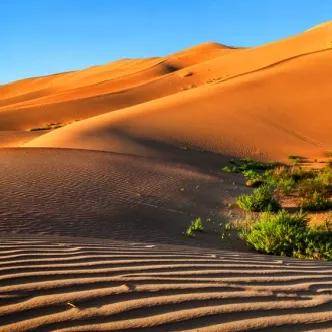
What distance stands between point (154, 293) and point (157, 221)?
5636mm

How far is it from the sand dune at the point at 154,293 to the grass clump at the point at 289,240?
6.84 feet

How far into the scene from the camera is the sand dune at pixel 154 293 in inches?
126

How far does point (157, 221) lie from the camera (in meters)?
9.30

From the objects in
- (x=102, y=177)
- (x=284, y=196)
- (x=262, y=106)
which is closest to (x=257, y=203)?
(x=284, y=196)

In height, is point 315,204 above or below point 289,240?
below

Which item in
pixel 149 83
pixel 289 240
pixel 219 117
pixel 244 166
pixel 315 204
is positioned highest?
pixel 149 83

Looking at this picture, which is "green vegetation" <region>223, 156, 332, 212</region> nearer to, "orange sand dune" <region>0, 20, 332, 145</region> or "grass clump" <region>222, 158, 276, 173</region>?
"grass clump" <region>222, 158, 276, 173</region>

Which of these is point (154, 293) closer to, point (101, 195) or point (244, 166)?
point (101, 195)

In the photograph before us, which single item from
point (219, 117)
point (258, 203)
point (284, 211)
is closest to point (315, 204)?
point (258, 203)

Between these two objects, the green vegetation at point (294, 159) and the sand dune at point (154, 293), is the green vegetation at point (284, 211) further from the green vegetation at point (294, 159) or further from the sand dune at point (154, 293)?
the sand dune at point (154, 293)

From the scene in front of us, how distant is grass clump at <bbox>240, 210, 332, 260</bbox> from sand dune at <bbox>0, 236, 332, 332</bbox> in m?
2.09

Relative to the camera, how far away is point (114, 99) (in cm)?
4828

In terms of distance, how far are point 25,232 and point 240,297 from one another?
4432 millimetres

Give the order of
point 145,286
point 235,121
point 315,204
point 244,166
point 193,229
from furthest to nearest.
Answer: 1. point 235,121
2. point 244,166
3. point 315,204
4. point 193,229
5. point 145,286
